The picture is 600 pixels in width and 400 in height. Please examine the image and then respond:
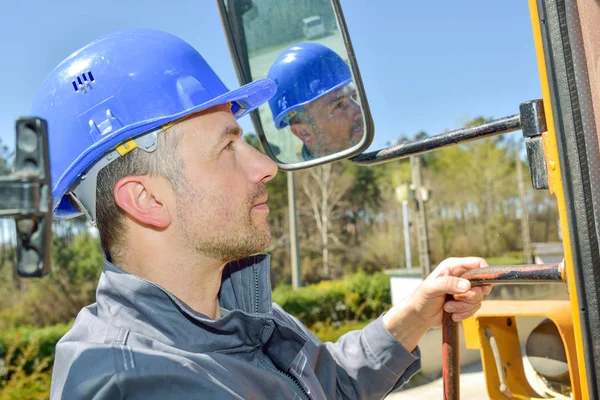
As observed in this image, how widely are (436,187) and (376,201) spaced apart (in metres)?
3.40

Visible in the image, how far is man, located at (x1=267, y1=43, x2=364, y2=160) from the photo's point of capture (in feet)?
6.16

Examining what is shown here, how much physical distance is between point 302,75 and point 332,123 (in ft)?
0.61

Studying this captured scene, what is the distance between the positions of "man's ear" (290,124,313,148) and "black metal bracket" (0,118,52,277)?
1.34 metres

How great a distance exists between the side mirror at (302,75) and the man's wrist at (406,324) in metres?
0.57

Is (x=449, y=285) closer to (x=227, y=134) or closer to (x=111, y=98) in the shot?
(x=227, y=134)

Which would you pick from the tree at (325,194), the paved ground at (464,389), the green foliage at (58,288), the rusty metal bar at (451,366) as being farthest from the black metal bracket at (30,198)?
the tree at (325,194)

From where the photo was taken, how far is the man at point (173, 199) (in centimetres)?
154

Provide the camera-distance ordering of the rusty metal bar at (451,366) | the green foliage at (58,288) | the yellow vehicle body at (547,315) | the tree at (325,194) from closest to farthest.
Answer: the yellow vehicle body at (547,315)
the rusty metal bar at (451,366)
the green foliage at (58,288)
the tree at (325,194)

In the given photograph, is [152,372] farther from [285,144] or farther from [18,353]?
[18,353]

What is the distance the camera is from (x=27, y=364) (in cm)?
854

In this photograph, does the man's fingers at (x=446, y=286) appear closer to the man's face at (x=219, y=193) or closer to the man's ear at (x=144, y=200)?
the man's face at (x=219, y=193)

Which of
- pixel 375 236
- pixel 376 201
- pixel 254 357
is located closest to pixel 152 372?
pixel 254 357

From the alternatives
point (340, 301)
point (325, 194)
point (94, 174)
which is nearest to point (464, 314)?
point (94, 174)

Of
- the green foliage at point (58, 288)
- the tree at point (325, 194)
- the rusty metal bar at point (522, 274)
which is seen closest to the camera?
the rusty metal bar at point (522, 274)
